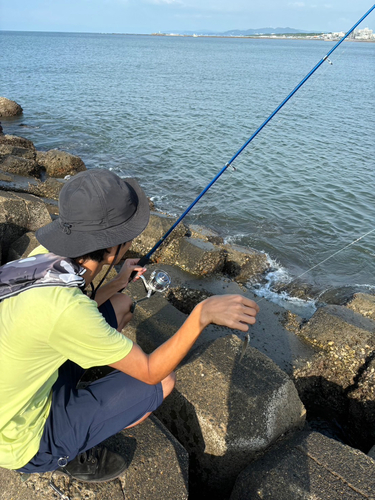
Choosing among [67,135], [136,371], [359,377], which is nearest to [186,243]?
[359,377]

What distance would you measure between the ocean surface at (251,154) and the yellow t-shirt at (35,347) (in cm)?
459

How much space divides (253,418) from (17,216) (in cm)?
410

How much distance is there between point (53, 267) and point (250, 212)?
7.87m

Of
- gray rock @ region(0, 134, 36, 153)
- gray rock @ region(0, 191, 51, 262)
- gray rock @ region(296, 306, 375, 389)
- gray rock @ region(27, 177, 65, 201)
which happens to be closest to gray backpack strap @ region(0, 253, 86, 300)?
gray rock @ region(296, 306, 375, 389)

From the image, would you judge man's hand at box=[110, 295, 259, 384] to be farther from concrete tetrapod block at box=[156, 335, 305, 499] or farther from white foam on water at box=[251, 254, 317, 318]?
white foam on water at box=[251, 254, 317, 318]

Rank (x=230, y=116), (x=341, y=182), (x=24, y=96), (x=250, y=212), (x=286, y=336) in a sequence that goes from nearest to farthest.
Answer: (x=286, y=336)
(x=250, y=212)
(x=341, y=182)
(x=230, y=116)
(x=24, y=96)

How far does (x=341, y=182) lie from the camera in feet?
35.4

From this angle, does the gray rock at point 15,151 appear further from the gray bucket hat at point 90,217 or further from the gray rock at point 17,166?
the gray bucket hat at point 90,217

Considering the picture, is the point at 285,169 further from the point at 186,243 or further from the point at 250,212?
the point at 186,243

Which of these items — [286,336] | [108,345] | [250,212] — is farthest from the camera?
[250,212]

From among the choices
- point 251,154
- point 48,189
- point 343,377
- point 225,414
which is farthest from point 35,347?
point 251,154

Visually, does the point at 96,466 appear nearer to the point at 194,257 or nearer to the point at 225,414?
the point at 225,414

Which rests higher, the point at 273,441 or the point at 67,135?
the point at 273,441

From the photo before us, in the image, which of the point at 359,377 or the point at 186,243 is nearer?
the point at 359,377
